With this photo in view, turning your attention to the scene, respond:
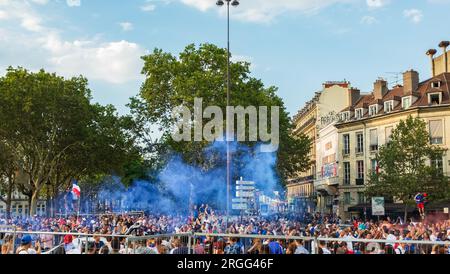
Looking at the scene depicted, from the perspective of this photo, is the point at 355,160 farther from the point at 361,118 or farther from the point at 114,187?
the point at 114,187

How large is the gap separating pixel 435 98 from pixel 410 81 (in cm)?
358

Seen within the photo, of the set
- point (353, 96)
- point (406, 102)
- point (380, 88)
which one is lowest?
point (406, 102)

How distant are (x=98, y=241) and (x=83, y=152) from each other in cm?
3712

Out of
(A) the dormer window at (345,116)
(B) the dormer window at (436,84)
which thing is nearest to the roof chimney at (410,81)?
(B) the dormer window at (436,84)

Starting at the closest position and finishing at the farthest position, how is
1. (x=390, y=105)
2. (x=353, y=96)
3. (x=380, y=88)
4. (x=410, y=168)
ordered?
(x=410, y=168), (x=390, y=105), (x=380, y=88), (x=353, y=96)

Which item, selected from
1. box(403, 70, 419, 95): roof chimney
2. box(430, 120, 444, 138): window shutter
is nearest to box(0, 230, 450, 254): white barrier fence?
box(430, 120, 444, 138): window shutter

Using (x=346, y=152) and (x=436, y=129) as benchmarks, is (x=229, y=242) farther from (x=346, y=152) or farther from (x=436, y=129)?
(x=346, y=152)

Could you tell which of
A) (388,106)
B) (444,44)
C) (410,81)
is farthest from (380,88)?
(444,44)

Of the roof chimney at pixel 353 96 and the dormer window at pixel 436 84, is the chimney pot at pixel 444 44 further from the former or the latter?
the roof chimney at pixel 353 96

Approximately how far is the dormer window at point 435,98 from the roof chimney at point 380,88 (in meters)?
7.69

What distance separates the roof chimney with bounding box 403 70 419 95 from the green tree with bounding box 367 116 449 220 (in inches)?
424

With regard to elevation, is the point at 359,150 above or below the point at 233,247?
above

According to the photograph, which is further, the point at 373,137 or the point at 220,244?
the point at 373,137

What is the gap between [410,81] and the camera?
170 feet
